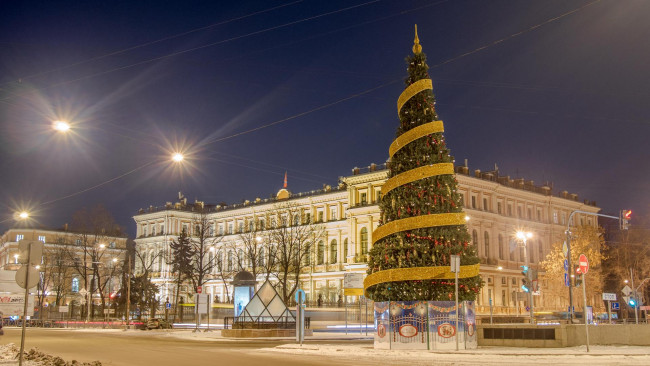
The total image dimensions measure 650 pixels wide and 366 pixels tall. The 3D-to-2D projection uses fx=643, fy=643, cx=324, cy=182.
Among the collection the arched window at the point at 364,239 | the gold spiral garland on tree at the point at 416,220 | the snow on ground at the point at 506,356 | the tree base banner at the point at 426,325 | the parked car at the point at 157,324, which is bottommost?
the parked car at the point at 157,324

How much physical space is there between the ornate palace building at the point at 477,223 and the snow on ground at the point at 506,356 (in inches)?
2244

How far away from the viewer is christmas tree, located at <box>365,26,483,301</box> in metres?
23.0

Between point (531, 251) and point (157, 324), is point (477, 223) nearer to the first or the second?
point (531, 251)

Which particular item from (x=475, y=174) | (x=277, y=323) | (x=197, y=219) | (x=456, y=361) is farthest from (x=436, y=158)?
(x=197, y=219)

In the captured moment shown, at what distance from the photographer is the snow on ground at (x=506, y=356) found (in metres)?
17.5

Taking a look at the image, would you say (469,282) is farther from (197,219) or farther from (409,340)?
(197,219)

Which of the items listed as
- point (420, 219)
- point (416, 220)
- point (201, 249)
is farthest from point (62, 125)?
point (201, 249)

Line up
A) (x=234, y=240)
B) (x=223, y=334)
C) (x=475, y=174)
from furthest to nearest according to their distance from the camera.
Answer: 1. (x=234, y=240)
2. (x=475, y=174)
3. (x=223, y=334)

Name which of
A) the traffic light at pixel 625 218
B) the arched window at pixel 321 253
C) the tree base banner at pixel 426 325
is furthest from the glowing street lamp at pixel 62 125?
the arched window at pixel 321 253

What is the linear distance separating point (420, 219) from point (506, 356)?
588cm

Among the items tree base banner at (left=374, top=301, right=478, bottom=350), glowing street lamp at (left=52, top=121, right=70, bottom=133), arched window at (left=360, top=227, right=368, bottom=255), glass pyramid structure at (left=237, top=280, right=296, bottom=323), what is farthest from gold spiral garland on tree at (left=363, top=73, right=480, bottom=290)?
arched window at (left=360, top=227, right=368, bottom=255)

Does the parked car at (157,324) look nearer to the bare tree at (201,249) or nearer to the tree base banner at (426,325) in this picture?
the bare tree at (201,249)

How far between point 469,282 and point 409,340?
3.03 meters

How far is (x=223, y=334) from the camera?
1438 inches
